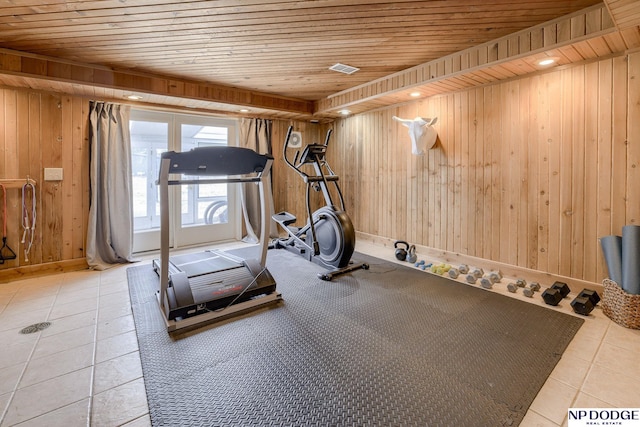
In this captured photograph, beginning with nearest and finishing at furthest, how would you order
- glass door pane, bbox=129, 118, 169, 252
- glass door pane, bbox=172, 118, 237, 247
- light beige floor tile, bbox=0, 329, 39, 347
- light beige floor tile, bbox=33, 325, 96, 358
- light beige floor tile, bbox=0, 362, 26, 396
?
1. light beige floor tile, bbox=0, 362, 26, 396
2. light beige floor tile, bbox=33, 325, 96, 358
3. light beige floor tile, bbox=0, 329, 39, 347
4. glass door pane, bbox=129, 118, 169, 252
5. glass door pane, bbox=172, 118, 237, 247

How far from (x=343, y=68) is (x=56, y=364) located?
385 cm

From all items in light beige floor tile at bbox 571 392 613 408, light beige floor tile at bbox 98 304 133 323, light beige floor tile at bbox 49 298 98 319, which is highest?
light beige floor tile at bbox 49 298 98 319

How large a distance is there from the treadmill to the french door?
204cm

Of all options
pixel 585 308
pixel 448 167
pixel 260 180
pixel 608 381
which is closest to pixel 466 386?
pixel 608 381

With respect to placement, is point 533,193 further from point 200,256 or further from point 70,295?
point 70,295

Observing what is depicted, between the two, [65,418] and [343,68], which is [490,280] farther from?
[65,418]

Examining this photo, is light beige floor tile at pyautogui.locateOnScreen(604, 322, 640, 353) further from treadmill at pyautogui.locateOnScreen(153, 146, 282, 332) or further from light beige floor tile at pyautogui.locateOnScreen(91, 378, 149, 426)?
light beige floor tile at pyautogui.locateOnScreen(91, 378, 149, 426)

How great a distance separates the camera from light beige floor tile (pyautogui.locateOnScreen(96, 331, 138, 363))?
202 centimetres

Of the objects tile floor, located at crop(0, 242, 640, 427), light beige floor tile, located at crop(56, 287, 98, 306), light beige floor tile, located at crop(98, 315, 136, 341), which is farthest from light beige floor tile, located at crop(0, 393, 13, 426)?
light beige floor tile, located at crop(56, 287, 98, 306)

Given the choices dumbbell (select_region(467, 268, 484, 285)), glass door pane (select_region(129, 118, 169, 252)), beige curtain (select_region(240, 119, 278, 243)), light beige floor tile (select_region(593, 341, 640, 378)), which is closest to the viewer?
light beige floor tile (select_region(593, 341, 640, 378))

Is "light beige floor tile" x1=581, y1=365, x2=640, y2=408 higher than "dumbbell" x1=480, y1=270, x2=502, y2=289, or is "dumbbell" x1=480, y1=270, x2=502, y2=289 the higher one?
"dumbbell" x1=480, y1=270, x2=502, y2=289

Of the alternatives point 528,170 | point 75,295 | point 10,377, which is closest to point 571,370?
point 528,170

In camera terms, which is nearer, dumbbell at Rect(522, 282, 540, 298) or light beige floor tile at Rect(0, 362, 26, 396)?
light beige floor tile at Rect(0, 362, 26, 396)

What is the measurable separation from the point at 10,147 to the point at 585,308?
610cm
